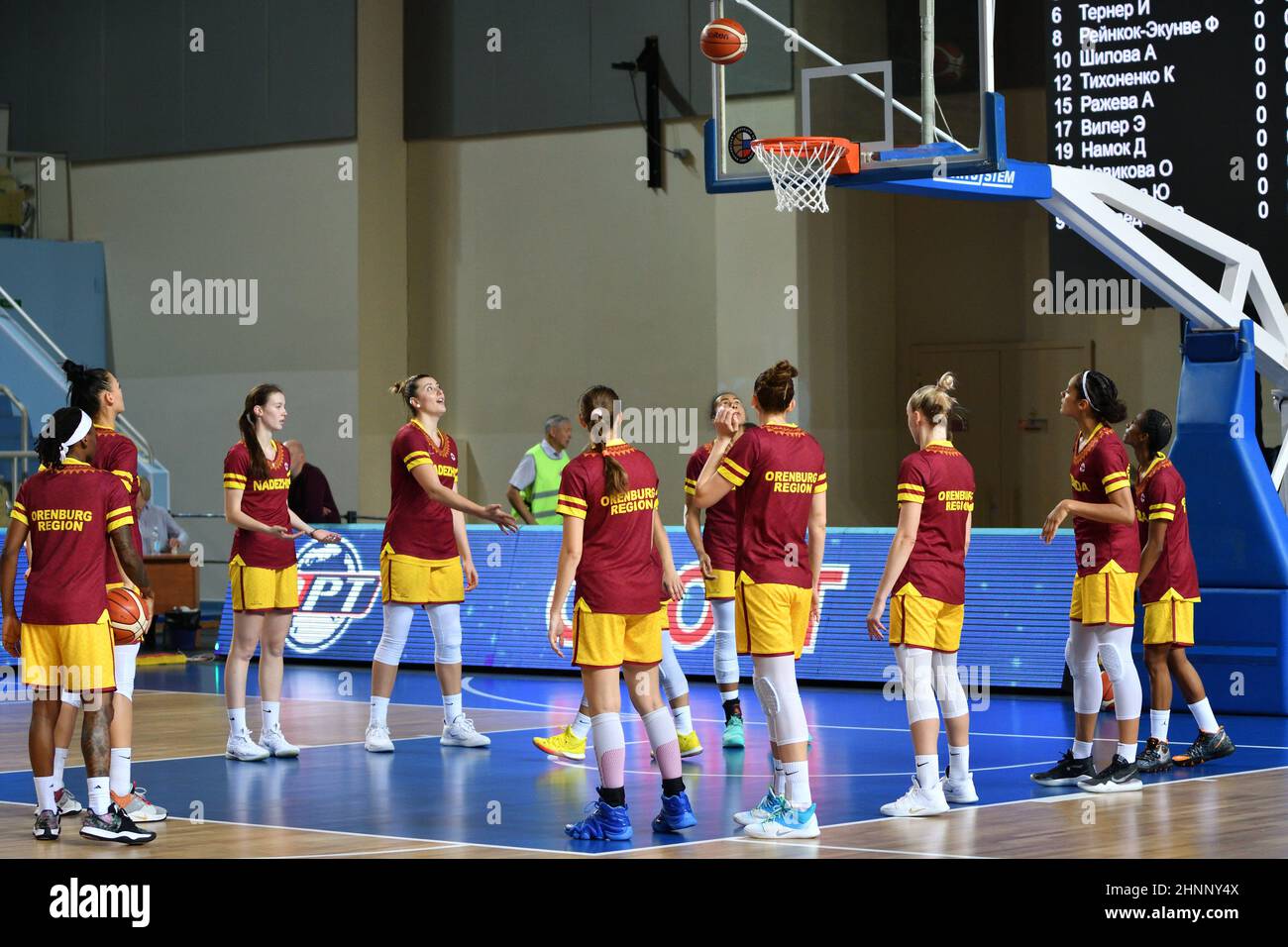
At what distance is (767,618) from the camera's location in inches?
356

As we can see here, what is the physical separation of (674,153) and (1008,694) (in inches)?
367

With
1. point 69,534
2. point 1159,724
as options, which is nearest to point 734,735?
point 1159,724

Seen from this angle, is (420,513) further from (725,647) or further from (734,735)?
(734,735)

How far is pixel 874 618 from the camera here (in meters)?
9.45

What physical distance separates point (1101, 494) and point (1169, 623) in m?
1.51

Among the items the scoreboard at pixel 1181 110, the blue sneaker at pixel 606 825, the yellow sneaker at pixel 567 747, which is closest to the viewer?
the blue sneaker at pixel 606 825

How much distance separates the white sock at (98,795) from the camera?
912 centimetres

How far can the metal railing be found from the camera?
24031 millimetres

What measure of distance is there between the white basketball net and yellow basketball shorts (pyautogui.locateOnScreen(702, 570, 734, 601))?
2.40 m

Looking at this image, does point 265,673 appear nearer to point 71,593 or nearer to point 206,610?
point 71,593

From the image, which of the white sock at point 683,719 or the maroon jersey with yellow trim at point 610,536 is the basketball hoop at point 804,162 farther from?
the maroon jersey with yellow trim at point 610,536

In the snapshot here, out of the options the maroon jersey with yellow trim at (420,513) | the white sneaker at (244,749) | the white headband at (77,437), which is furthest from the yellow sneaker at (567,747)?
the white headband at (77,437)

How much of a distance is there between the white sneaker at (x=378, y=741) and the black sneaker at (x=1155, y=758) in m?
4.65
